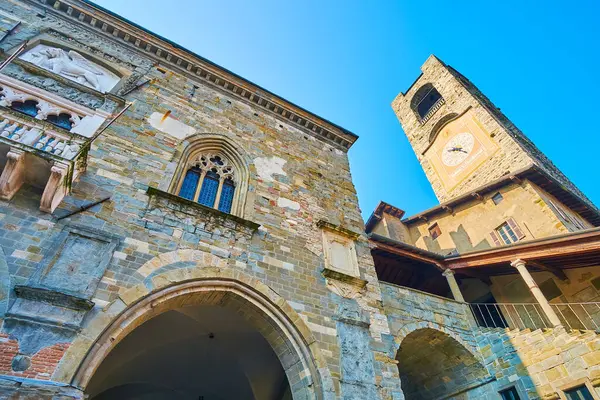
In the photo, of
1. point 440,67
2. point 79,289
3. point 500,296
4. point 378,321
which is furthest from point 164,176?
point 440,67

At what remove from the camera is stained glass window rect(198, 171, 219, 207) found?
22.9 feet

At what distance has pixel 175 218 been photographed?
232 inches

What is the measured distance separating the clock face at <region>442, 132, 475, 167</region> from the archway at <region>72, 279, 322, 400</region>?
1588 cm

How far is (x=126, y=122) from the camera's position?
6.97 m

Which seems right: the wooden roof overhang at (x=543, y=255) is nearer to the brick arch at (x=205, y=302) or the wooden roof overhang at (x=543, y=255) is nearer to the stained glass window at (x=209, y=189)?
the brick arch at (x=205, y=302)

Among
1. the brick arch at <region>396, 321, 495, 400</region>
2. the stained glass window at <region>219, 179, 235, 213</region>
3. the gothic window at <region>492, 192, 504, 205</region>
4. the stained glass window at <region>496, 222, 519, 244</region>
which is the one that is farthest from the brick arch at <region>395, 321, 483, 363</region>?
the gothic window at <region>492, 192, 504, 205</region>

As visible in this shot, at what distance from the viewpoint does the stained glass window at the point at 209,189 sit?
6980 millimetres

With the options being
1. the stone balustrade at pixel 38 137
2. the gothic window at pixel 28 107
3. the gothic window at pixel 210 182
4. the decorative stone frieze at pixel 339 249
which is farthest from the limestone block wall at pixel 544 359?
the gothic window at pixel 28 107

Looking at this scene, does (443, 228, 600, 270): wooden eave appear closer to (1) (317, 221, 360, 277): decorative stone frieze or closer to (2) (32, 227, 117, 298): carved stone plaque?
(1) (317, 221, 360, 277): decorative stone frieze

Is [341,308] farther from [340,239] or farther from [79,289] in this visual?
[79,289]

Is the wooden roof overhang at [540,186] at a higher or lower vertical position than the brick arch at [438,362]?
higher

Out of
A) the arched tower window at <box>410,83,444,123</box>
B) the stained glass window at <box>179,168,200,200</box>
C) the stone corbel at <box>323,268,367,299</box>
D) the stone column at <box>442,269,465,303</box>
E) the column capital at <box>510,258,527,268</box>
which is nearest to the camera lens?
the stone corbel at <box>323,268,367,299</box>

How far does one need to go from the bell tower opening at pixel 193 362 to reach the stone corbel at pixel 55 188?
2884 mm

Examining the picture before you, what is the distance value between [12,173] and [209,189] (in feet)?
10.9
